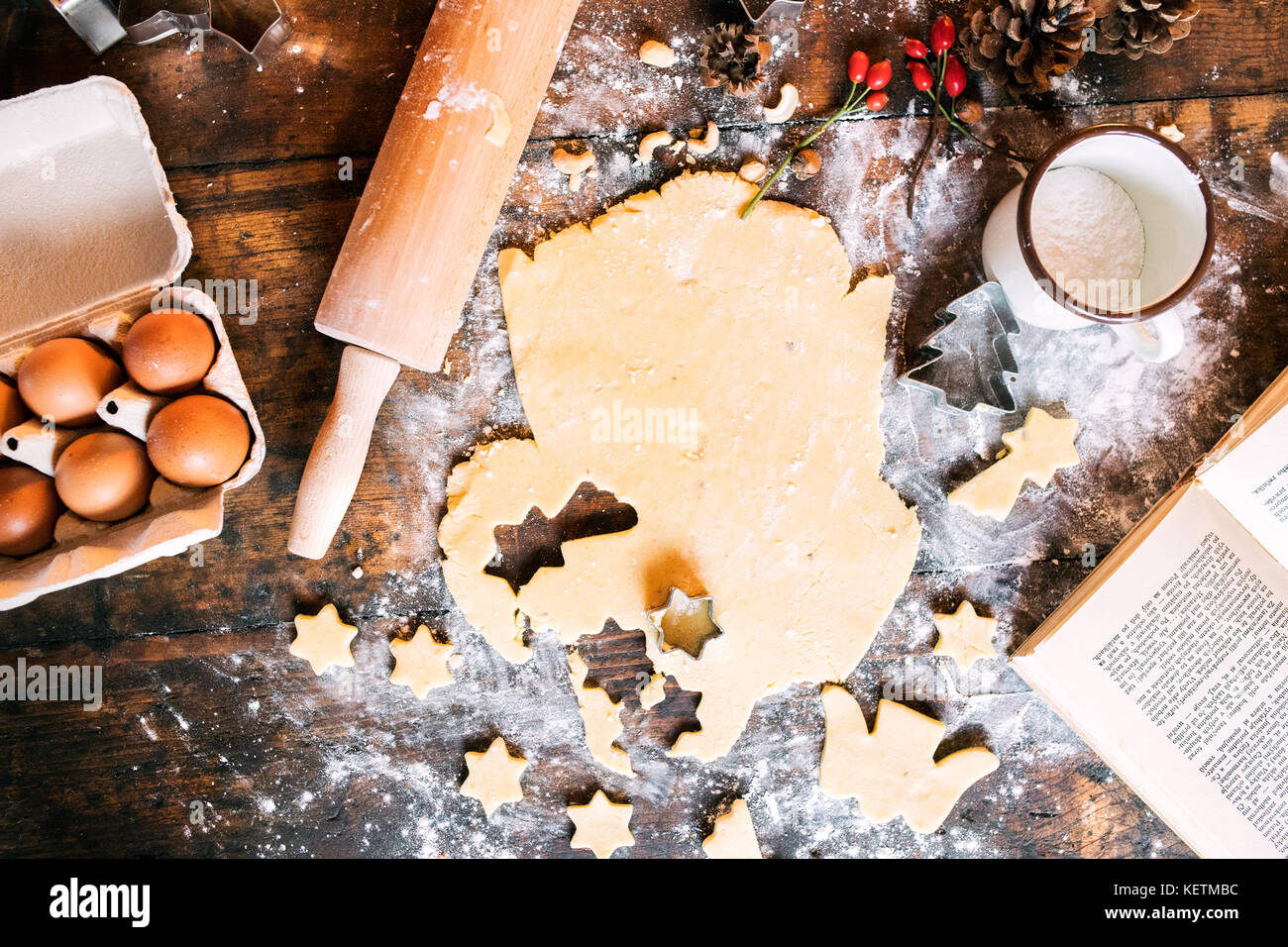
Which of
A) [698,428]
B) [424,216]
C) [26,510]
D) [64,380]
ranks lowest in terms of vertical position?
[26,510]

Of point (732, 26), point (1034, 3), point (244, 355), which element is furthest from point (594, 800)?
point (1034, 3)

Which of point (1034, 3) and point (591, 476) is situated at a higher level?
point (1034, 3)

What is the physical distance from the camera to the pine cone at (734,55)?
3.37 feet

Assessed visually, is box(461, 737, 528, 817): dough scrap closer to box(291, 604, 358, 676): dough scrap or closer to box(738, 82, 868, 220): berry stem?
box(291, 604, 358, 676): dough scrap

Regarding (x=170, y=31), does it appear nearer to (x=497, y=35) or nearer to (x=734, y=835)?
(x=497, y=35)

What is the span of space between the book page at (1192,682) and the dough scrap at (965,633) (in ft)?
0.30

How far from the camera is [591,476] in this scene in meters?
1.08

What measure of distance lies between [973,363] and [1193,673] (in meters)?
0.55

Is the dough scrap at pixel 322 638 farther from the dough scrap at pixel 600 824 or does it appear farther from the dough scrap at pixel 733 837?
the dough scrap at pixel 733 837

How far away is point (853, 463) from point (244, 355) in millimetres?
903

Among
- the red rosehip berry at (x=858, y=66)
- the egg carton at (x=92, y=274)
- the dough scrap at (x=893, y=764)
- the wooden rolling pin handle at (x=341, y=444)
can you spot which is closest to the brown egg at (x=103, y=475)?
the egg carton at (x=92, y=274)

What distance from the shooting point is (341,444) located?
945mm

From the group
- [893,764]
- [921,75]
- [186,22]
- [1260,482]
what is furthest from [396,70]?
[1260,482]

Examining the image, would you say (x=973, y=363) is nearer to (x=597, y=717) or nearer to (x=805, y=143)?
(x=805, y=143)
